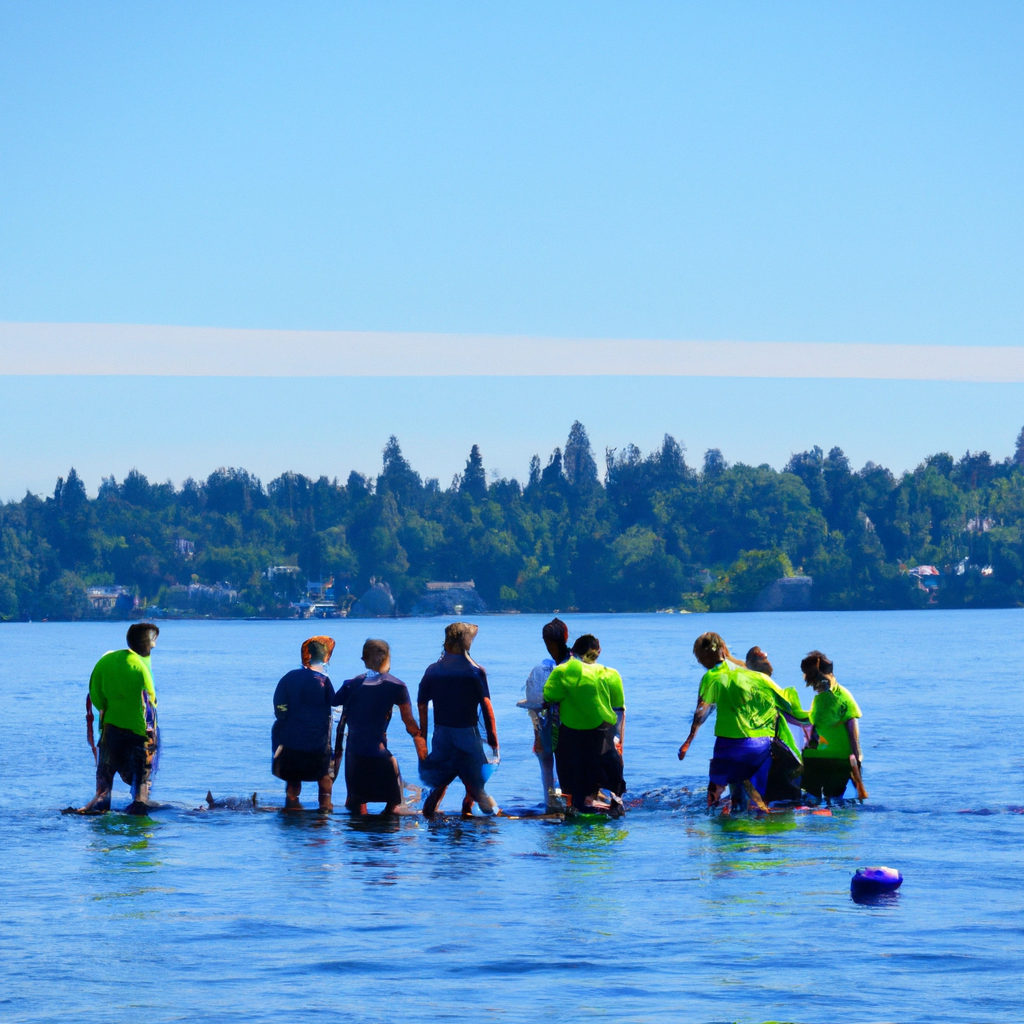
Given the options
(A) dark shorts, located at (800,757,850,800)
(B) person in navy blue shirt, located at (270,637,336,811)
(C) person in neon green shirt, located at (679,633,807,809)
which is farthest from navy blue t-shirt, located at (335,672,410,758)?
(A) dark shorts, located at (800,757,850,800)

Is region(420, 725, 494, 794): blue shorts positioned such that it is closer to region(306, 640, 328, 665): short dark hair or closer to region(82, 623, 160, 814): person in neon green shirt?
region(306, 640, 328, 665): short dark hair

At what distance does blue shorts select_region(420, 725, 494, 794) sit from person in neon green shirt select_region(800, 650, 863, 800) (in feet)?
10.3

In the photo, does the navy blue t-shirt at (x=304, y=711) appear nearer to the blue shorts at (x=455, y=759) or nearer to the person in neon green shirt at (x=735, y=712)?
the blue shorts at (x=455, y=759)

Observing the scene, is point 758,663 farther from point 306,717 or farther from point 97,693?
point 97,693

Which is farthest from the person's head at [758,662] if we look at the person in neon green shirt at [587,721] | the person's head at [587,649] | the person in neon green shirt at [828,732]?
the person's head at [587,649]

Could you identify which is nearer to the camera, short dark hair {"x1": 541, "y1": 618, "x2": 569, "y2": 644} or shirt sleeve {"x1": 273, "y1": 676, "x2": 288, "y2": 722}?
short dark hair {"x1": 541, "y1": 618, "x2": 569, "y2": 644}

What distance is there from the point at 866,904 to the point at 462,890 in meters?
2.86

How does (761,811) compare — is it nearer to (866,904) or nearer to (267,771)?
(866,904)

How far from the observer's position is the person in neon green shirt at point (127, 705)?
1449 cm

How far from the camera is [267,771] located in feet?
80.5

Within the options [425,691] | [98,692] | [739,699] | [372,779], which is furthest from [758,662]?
[98,692]

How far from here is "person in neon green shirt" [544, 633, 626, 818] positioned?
1420cm

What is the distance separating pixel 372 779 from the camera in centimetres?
1451

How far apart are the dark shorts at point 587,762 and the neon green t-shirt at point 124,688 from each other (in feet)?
12.4
